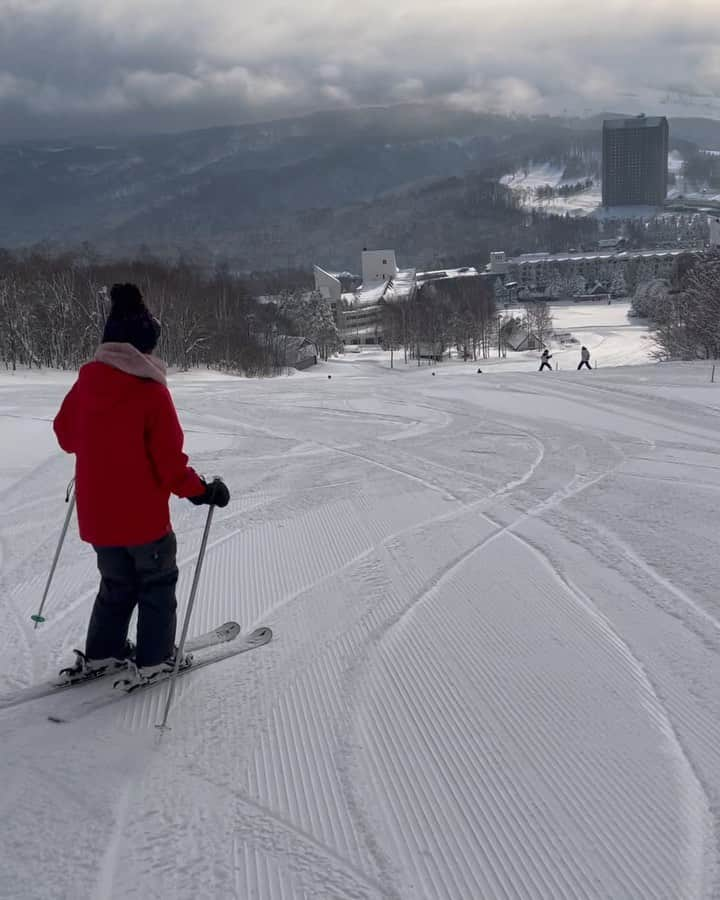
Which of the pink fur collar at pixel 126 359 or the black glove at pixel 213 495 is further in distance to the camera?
the black glove at pixel 213 495

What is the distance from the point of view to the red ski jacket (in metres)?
3.53

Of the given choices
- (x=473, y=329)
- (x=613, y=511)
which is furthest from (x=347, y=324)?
(x=613, y=511)

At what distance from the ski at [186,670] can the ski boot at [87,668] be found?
0.47 ft

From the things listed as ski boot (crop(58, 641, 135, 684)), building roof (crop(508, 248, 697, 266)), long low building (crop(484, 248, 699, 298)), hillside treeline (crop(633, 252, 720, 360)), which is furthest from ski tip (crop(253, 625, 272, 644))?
long low building (crop(484, 248, 699, 298))

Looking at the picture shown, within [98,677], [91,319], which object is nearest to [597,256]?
[91,319]

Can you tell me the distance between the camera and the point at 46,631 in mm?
4574

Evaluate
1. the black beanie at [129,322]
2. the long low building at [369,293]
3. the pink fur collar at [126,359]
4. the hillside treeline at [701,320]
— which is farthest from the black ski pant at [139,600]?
the long low building at [369,293]

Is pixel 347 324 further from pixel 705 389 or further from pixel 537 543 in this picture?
pixel 537 543

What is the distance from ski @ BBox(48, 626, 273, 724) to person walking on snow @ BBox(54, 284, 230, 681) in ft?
0.53

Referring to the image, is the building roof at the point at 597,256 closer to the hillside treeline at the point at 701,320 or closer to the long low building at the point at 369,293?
the long low building at the point at 369,293

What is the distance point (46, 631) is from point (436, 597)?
7.26ft

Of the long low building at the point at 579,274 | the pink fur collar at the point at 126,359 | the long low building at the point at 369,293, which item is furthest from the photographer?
the long low building at the point at 579,274

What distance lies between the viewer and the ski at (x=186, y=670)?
11.9 feet

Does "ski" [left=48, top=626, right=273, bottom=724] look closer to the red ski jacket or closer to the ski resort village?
the ski resort village
